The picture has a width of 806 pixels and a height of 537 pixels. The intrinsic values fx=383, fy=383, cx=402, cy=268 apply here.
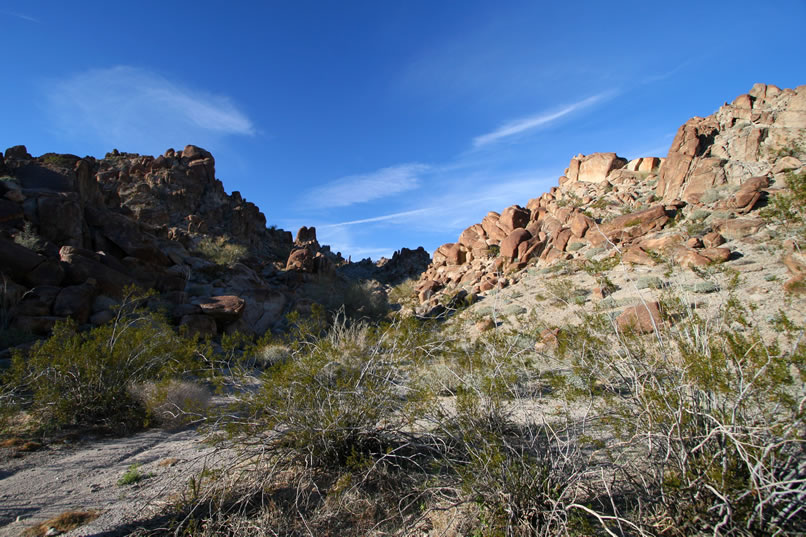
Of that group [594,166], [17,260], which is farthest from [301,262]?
[594,166]

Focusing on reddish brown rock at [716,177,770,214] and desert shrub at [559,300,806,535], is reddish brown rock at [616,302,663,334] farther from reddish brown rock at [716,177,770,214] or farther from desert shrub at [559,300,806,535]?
reddish brown rock at [716,177,770,214]

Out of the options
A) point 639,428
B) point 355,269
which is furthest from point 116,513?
point 355,269

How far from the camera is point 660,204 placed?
19.3 metres

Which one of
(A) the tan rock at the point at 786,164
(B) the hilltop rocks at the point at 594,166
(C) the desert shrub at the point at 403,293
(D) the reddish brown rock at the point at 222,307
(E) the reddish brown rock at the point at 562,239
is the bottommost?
(C) the desert shrub at the point at 403,293

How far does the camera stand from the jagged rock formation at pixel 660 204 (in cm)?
1574

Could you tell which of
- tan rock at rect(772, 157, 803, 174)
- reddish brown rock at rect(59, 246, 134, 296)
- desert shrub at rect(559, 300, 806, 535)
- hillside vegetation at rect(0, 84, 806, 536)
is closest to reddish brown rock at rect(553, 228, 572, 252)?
tan rock at rect(772, 157, 803, 174)

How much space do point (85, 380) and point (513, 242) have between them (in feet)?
70.4

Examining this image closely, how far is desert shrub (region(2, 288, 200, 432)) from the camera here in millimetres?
5773

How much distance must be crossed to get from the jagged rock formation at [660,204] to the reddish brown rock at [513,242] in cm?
6

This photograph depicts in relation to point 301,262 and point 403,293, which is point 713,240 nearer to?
point 403,293

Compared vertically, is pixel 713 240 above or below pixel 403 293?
above

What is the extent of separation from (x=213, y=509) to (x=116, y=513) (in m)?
0.91

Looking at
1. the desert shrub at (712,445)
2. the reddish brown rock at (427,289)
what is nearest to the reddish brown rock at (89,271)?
the desert shrub at (712,445)

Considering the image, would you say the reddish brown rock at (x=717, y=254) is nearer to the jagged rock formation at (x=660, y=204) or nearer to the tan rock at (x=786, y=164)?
the jagged rock formation at (x=660, y=204)
